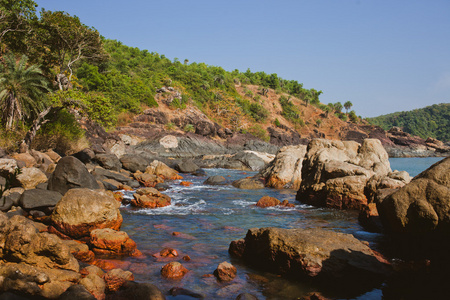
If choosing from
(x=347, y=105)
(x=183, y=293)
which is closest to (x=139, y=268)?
(x=183, y=293)

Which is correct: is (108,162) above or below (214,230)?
above

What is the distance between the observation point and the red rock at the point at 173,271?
6.86 metres

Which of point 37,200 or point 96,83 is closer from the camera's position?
point 37,200

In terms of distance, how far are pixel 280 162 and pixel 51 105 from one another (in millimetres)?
15360

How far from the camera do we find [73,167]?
13086 mm

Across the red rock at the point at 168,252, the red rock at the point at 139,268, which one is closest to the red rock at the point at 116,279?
the red rock at the point at 139,268

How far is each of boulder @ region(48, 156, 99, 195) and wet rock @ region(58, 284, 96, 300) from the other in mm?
8132

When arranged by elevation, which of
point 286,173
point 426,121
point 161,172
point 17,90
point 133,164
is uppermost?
point 426,121

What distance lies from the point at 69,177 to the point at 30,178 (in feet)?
5.98

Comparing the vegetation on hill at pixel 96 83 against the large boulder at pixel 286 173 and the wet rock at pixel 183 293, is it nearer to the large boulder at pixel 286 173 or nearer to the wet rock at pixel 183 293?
the large boulder at pixel 286 173

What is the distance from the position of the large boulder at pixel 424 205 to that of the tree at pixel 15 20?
882 inches

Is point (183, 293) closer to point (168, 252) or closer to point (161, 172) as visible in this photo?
point (168, 252)

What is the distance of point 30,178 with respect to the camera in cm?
1303

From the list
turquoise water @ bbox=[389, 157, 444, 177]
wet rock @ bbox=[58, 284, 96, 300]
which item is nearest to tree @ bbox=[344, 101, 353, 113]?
turquoise water @ bbox=[389, 157, 444, 177]
